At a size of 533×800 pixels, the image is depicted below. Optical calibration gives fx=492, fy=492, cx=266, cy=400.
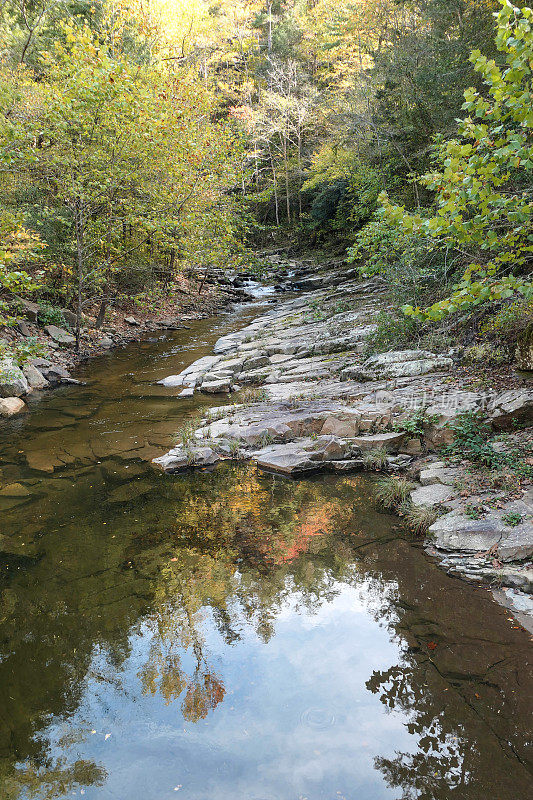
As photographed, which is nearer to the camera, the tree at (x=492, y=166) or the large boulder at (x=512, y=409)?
the tree at (x=492, y=166)

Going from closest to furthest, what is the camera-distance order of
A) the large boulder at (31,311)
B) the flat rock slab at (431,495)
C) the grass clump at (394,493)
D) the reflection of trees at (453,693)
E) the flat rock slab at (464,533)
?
the reflection of trees at (453,693), the flat rock slab at (464,533), the flat rock slab at (431,495), the grass clump at (394,493), the large boulder at (31,311)

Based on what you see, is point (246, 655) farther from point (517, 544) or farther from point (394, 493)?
point (394, 493)

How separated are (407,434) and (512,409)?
138 cm

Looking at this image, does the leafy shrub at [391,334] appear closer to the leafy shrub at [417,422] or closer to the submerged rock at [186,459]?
the leafy shrub at [417,422]

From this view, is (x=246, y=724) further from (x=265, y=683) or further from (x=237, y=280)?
(x=237, y=280)

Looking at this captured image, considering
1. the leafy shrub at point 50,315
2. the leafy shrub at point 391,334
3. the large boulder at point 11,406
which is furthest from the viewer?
the leafy shrub at point 50,315

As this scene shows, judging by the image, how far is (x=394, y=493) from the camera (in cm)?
573

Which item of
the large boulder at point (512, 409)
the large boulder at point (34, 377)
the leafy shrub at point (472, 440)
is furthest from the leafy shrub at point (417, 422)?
the large boulder at point (34, 377)

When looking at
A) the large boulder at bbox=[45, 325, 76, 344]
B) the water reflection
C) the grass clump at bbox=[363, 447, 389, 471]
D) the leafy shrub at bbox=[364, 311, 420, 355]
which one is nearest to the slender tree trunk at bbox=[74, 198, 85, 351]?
the large boulder at bbox=[45, 325, 76, 344]

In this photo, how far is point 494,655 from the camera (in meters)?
3.48

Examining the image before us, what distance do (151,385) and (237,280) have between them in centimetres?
1648

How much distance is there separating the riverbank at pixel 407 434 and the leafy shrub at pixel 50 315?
206 inches

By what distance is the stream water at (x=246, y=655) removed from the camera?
9.33 ft

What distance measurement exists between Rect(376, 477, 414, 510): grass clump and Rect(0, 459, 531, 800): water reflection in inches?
7.8
